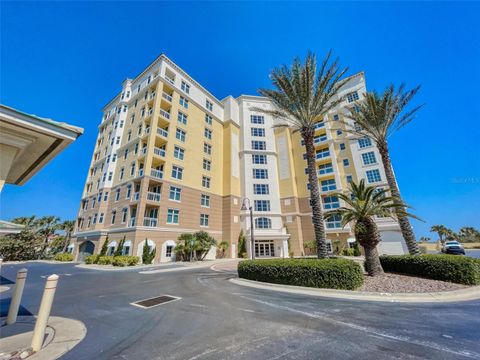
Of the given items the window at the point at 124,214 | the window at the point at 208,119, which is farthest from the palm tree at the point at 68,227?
the window at the point at 208,119

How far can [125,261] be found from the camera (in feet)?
67.2

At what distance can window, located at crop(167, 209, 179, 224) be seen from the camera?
86.6 feet

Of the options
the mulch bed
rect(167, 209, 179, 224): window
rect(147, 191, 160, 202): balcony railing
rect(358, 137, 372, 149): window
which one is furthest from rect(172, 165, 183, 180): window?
rect(358, 137, 372, 149): window

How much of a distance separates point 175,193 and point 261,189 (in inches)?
585

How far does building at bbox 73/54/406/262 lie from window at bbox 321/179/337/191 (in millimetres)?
161

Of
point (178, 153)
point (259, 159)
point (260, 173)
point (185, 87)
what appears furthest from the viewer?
point (259, 159)

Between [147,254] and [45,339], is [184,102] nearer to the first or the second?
[147,254]

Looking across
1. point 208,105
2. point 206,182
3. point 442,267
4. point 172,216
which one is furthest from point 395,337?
point 208,105

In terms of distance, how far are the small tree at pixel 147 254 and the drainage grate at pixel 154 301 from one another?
52.4 ft

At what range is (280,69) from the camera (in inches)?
600

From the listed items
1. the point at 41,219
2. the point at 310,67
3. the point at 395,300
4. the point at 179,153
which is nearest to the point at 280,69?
the point at 310,67

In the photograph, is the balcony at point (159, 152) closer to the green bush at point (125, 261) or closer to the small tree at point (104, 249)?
the small tree at point (104, 249)

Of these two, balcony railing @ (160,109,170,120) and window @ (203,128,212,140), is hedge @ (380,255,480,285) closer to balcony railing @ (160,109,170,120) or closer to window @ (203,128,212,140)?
balcony railing @ (160,109,170,120)

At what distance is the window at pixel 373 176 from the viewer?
30.1m
